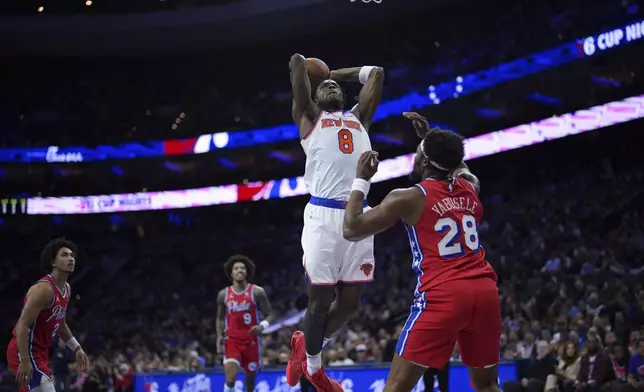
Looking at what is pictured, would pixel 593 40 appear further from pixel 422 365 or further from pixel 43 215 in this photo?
pixel 43 215

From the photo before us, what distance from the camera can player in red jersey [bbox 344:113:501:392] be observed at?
4906 millimetres

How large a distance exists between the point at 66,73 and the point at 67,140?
3664 mm

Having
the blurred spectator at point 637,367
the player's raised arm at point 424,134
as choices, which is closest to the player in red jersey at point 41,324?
the player's raised arm at point 424,134

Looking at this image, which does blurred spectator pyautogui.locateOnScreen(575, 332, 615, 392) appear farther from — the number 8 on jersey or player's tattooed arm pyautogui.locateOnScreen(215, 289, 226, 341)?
the number 8 on jersey

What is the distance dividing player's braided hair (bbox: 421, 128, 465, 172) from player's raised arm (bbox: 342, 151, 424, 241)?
0.25 metres

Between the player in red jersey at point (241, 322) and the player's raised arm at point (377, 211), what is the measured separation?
243 inches

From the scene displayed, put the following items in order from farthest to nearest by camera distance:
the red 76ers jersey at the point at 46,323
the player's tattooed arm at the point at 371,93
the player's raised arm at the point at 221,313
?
the player's raised arm at the point at 221,313 → the red 76ers jersey at the point at 46,323 → the player's tattooed arm at the point at 371,93

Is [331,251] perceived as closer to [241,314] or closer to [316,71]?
[316,71]

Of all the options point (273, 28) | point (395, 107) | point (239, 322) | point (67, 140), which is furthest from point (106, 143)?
point (239, 322)

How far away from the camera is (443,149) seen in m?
5.11

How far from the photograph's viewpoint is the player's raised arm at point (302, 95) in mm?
6645

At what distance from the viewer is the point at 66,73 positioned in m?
32.9

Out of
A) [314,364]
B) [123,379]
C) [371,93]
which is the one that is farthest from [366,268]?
[123,379]

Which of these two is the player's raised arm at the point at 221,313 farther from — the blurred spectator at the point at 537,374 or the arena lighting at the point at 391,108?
the arena lighting at the point at 391,108
